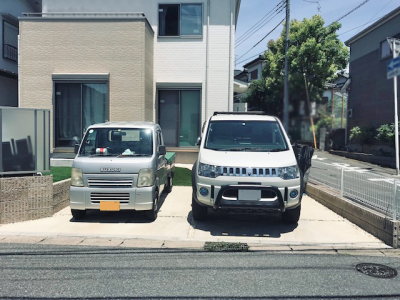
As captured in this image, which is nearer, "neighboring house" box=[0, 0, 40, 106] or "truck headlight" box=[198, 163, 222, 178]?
"truck headlight" box=[198, 163, 222, 178]

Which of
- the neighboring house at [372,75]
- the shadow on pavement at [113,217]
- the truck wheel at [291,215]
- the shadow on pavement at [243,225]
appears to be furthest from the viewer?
the neighboring house at [372,75]

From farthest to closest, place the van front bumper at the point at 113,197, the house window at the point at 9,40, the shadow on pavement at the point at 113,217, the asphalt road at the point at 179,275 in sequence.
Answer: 1. the house window at the point at 9,40
2. the shadow on pavement at the point at 113,217
3. the van front bumper at the point at 113,197
4. the asphalt road at the point at 179,275

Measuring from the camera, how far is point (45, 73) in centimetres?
1199

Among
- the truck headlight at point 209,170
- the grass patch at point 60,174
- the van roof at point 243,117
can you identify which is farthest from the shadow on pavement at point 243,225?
the grass patch at point 60,174

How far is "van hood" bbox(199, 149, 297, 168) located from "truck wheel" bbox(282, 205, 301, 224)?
85 centimetres

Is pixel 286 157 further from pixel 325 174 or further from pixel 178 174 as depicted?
pixel 178 174

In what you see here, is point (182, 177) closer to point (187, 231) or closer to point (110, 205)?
point (110, 205)

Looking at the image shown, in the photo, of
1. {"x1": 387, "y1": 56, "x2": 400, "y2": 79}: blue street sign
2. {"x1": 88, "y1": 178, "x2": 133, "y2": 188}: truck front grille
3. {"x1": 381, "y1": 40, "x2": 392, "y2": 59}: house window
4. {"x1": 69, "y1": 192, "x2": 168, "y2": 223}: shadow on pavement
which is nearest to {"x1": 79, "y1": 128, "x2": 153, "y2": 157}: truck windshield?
{"x1": 88, "y1": 178, "x2": 133, "y2": 188}: truck front grille

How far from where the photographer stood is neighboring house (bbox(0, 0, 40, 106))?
14.5 m

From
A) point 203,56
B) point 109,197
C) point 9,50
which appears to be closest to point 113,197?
point 109,197

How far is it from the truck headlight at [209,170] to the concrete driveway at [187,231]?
0.99 meters

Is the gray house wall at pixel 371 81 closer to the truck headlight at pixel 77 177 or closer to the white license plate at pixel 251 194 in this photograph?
the white license plate at pixel 251 194

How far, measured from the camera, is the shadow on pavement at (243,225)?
585 centimetres

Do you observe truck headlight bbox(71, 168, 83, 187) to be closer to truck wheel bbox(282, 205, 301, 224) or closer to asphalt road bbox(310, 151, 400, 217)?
truck wheel bbox(282, 205, 301, 224)
